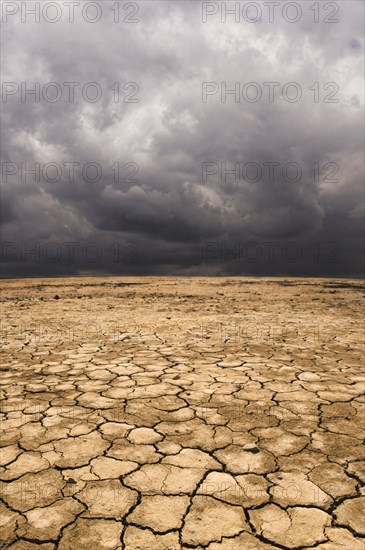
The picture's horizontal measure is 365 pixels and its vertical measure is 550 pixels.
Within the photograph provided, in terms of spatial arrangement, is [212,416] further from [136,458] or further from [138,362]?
[138,362]

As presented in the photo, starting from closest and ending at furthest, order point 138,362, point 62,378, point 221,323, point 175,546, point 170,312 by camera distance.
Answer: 1. point 175,546
2. point 62,378
3. point 138,362
4. point 221,323
5. point 170,312

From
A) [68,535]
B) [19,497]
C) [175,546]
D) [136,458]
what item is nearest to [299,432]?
[136,458]

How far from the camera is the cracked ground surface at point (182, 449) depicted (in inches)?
63.6

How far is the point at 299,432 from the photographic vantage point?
8.24 feet

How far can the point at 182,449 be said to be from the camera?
2283mm

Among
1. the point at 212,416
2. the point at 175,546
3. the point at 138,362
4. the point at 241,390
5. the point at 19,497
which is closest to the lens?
the point at 175,546

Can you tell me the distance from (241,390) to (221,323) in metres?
4.13

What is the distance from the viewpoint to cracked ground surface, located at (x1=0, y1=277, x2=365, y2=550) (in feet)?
5.30

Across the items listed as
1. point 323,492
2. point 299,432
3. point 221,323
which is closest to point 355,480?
point 323,492

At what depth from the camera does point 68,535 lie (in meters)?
1.57

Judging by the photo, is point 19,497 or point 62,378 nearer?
point 19,497

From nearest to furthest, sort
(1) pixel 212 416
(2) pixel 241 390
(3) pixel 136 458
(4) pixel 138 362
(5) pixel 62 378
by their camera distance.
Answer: (3) pixel 136 458 → (1) pixel 212 416 → (2) pixel 241 390 → (5) pixel 62 378 → (4) pixel 138 362

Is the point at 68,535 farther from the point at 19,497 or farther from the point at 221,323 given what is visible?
the point at 221,323

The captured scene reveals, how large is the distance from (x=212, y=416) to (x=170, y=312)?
644 cm
